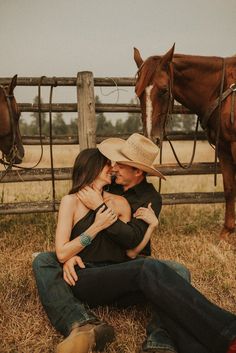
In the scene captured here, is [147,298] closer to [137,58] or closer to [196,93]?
[196,93]

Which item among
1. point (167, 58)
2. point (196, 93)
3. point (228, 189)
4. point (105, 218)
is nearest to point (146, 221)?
point (105, 218)

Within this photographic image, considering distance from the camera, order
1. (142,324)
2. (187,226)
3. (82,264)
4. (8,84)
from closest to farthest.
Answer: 1. (82,264)
2. (142,324)
3. (8,84)
4. (187,226)

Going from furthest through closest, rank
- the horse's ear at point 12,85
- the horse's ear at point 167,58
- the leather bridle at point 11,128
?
the leather bridle at point 11,128
the horse's ear at point 12,85
the horse's ear at point 167,58

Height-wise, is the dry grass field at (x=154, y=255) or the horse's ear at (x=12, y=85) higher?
the horse's ear at (x=12, y=85)

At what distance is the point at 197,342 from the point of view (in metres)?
2.37

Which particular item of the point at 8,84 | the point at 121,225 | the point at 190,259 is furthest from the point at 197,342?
the point at 8,84

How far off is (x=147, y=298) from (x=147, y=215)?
0.59 meters

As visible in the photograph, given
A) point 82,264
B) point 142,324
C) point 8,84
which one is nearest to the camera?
point 82,264

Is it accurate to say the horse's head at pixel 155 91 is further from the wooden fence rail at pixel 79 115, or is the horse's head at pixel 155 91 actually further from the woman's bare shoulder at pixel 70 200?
the woman's bare shoulder at pixel 70 200

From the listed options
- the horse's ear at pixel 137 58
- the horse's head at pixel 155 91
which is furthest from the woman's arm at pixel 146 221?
the horse's ear at pixel 137 58

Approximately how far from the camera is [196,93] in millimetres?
4941

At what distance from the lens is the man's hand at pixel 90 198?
110 inches

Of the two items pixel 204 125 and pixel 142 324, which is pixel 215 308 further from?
pixel 204 125

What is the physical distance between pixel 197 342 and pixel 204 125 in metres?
3.10
